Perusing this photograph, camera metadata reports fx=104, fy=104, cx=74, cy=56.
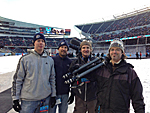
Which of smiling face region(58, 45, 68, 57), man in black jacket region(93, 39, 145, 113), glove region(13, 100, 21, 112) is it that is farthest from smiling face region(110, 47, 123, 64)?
glove region(13, 100, 21, 112)

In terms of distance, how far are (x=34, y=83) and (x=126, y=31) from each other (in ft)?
128

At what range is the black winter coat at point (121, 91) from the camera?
4.96 feet

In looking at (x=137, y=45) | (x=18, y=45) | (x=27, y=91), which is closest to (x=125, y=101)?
(x=27, y=91)

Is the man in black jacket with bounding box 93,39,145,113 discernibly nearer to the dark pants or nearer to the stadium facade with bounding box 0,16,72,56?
the dark pants

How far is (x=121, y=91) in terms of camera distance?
1533mm

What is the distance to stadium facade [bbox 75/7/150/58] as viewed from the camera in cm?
2716

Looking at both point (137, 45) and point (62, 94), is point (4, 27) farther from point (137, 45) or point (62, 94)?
point (62, 94)

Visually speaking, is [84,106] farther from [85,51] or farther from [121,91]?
[85,51]

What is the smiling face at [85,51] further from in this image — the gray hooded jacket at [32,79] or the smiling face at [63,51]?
the gray hooded jacket at [32,79]

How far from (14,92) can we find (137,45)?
30442 millimetres

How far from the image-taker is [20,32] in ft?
197

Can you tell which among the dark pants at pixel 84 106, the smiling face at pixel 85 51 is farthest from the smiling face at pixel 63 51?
the dark pants at pixel 84 106

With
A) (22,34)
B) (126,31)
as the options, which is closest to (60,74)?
(126,31)

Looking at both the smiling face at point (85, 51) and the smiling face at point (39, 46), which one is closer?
the smiling face at point (39, 46)
